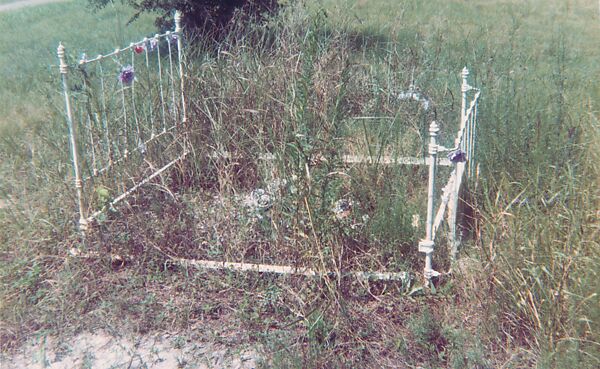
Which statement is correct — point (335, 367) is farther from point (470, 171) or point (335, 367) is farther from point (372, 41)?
point (372, 41)

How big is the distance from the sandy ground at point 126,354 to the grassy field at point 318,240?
89mm

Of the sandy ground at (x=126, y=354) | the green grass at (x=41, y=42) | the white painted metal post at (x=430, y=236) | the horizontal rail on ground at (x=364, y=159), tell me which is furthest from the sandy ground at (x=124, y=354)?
the green grass at (x=41, y=42)

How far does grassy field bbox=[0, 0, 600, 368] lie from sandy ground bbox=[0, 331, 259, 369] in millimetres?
89

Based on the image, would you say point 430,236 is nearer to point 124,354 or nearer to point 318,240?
point 318,240

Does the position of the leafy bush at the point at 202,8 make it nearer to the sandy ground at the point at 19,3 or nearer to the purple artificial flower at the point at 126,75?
the purple artificial flower at the point at 126,75

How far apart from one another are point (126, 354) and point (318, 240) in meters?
1.11

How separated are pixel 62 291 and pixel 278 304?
1.20m

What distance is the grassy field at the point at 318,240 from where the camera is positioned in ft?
10.2

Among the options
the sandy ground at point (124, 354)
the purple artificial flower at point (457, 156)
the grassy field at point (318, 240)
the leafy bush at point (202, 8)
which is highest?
the leafy bush at point (202, 8)

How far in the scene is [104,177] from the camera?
428cm

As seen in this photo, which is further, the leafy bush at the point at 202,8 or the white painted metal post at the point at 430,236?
Answer: the leafy bush at the point at 202,8

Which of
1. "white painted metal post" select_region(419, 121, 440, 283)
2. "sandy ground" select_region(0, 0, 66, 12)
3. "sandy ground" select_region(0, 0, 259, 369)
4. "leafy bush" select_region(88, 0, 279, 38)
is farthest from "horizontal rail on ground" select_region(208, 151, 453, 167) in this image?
"sandy ground" select_region(0, 0, 66, 12)

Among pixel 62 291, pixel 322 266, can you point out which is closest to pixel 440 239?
pixel 322 266

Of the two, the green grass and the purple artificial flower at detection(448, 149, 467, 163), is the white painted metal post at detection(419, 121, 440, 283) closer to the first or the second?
the purple artificial flower at detection(448, 149, 467, 163)
